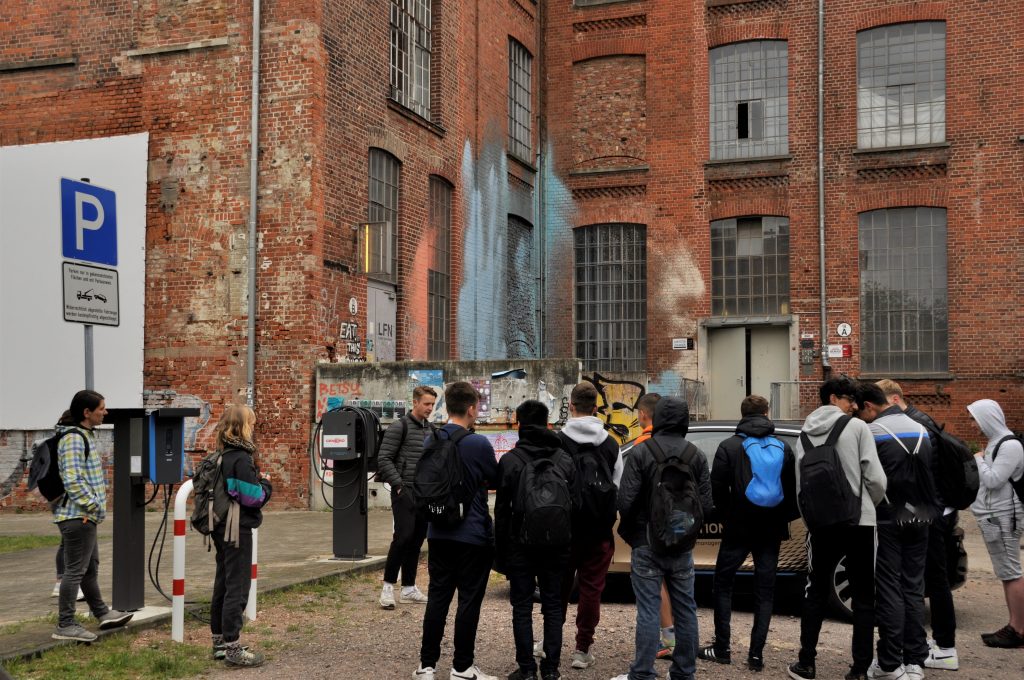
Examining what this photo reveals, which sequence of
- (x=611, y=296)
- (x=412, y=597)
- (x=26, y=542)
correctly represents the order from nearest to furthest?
(x=412, y=597) < (x=26, y=542) < (x=611, y=296)

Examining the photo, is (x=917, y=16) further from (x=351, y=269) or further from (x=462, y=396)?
(x=462, y=396)

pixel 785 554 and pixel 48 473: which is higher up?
pixel 48 473

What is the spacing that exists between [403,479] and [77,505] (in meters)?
2.71

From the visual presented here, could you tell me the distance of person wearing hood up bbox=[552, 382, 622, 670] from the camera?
6688 mm

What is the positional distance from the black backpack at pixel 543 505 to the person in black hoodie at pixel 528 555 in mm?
32

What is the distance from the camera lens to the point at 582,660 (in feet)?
22.8

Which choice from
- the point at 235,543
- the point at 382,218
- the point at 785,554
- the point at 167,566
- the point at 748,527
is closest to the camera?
the point at 235,543

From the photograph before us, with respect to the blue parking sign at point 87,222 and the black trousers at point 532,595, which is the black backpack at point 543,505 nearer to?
the black trousers at point 532,595

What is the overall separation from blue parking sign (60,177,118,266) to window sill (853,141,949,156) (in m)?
17.8

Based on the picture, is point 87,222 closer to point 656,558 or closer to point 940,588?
point 656,558

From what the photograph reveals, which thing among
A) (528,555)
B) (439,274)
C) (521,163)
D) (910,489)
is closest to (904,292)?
(521,163)

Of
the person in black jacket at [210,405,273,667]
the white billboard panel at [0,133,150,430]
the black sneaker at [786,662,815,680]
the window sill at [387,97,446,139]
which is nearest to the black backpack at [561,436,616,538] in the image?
the black sneaker at [786,662,815,680]

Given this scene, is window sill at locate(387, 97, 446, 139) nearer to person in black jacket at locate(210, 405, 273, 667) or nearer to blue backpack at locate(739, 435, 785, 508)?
person in black jacket at locate(210, 405, 273, 667)

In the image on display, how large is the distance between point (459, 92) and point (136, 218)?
23.0ft
